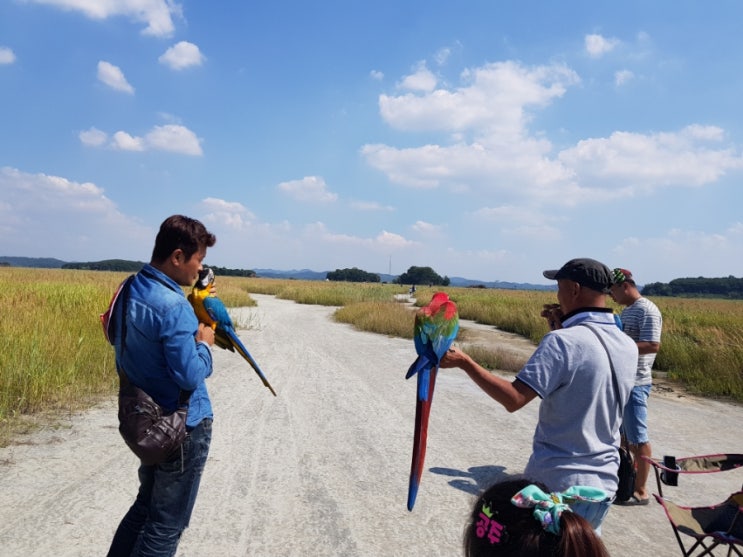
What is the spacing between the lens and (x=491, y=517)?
125 centimetres

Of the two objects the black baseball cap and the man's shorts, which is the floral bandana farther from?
the man's shorts

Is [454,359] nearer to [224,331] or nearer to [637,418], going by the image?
[224,331]

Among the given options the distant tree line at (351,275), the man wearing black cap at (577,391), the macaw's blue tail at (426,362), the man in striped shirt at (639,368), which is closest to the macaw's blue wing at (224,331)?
the macaw's blue tail at (426,362)

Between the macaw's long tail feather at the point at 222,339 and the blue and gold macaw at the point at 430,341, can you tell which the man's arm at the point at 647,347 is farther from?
the macaw's long tail feather at the point at 222,339

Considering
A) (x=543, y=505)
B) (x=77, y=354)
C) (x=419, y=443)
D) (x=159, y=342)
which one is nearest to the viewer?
(x=543, y=505)

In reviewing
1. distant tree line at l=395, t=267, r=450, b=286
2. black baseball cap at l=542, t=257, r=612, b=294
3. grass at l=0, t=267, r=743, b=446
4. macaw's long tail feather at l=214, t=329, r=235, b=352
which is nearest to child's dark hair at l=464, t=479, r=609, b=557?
black baseball cap at l=542, t=257, r=612, b=294

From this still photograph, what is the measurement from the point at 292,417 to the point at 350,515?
7.61ft

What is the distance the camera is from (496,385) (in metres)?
1.72

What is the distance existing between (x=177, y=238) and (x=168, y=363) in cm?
50

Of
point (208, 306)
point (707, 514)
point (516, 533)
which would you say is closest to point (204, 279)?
point (208, 306)

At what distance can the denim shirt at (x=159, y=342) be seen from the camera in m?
1.80

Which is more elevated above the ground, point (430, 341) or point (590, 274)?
point (590, 274)

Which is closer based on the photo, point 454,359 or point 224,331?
point 454,359

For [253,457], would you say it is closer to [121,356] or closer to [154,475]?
[154,475]
